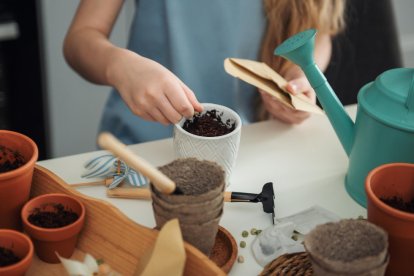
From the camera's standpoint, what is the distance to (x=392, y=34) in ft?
4.81

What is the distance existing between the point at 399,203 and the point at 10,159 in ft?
1.45

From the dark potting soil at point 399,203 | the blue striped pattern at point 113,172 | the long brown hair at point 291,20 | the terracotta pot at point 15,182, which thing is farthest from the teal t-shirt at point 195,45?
the dark potting soil at point 399,203

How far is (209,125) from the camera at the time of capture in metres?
0.83

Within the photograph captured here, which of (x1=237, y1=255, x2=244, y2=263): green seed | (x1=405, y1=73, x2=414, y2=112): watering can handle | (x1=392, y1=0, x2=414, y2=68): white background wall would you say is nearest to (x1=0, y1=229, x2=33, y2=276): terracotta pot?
(x1=237, y1=255, x2=244, y2=263): green seed

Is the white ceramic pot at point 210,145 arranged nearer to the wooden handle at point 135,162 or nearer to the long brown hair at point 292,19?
the wooden handle at point 135,162

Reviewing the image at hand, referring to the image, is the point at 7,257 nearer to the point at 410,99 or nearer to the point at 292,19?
the point at 410,99

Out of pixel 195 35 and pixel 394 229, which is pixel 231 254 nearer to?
pixel 394 229

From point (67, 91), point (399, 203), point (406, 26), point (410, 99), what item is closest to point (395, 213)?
point (399, 203)

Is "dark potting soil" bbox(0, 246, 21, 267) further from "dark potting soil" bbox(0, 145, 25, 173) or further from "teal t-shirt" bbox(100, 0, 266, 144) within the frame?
"teal t-shirt" bbox(100, 0, 266, 144)

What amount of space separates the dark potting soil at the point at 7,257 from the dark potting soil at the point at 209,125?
0.30 m

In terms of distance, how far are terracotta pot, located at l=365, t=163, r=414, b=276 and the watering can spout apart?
0.62 feet

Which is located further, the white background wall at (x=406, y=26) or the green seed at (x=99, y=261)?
the white background wall at (x=406, y=26)

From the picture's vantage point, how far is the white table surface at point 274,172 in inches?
31.7

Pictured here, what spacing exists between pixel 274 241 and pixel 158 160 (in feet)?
0.83
